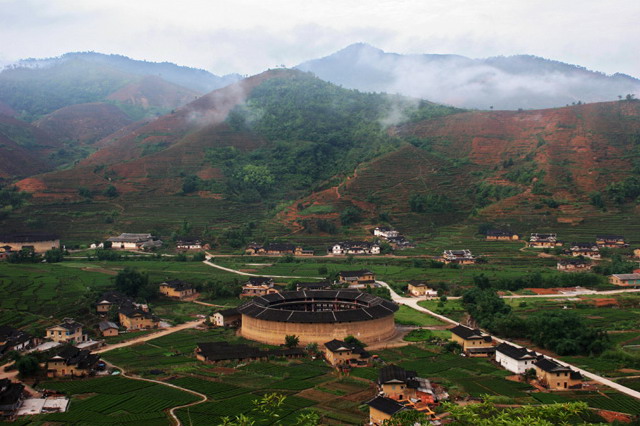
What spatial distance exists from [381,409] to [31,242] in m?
54.6

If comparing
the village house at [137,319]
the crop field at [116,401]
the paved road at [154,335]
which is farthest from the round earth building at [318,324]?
the crop field at [116,401]

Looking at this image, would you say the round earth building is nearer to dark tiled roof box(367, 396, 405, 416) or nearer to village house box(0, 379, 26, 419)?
dark tiled roof box(367, 396, 405, 416)

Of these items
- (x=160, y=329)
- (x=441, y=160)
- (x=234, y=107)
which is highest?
(x=234, y=107)

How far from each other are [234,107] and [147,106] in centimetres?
6644

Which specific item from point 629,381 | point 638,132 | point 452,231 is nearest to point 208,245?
point 452,231

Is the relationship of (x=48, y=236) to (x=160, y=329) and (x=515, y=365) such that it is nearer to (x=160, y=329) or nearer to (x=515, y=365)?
(x=160, y=329)

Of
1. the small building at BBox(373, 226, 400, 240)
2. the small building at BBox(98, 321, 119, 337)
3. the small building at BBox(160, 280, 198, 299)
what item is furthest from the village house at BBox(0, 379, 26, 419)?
the small building at BBox(373, 226, 400, 240)

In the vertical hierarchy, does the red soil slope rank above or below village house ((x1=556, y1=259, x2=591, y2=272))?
above

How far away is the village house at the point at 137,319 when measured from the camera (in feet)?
131

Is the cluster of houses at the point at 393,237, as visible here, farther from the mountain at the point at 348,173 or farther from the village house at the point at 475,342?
the village house at the point at 475,342

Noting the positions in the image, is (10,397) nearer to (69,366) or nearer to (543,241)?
(69,366)

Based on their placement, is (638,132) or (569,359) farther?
(638,132)

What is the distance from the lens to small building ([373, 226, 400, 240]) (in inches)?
2813

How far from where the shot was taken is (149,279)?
52062 mm
